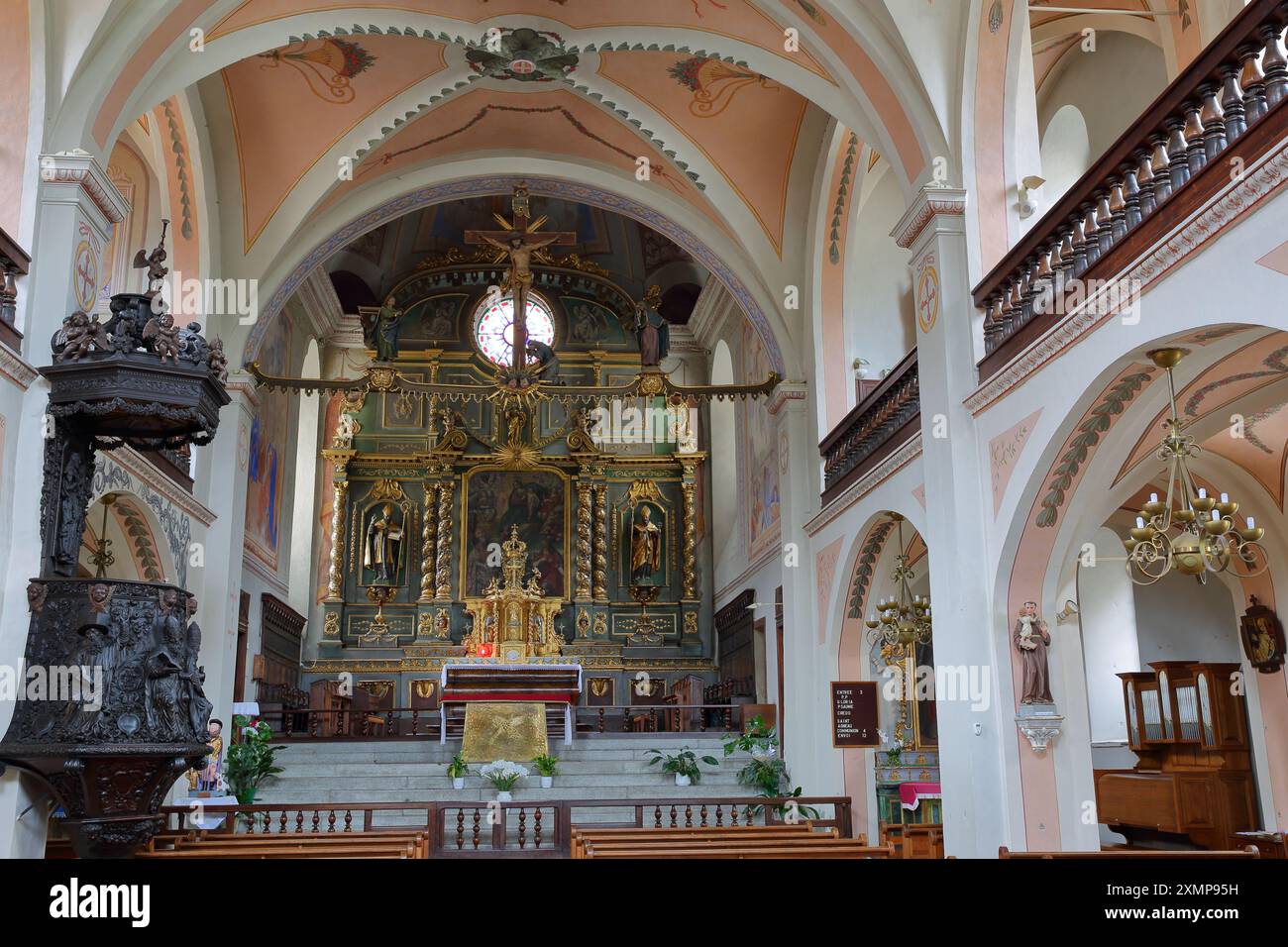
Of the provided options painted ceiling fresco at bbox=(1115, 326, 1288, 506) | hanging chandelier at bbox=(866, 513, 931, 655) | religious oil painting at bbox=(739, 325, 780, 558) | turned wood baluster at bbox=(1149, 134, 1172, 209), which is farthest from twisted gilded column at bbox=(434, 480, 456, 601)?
turned wood baluster at bbox=(1149, 134, 1172, 209)

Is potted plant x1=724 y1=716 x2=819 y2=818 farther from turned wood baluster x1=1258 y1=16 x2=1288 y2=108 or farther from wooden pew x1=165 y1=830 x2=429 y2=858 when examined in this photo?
turned wood baluster x1=1258 y1=16 x2=1288 y2=108

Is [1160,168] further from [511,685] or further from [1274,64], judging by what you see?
[511,685]

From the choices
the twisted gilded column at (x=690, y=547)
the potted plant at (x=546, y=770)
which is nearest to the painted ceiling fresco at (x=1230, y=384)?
the potted plant at (x=546, y=770)

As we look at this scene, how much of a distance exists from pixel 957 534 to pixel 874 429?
3058 mm

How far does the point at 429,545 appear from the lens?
20641mm

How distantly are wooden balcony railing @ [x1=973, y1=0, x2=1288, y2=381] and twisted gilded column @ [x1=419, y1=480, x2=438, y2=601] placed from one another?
13366 millimetres

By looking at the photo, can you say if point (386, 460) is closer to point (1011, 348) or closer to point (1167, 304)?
point (1011, 348)

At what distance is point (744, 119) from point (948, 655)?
7394mm

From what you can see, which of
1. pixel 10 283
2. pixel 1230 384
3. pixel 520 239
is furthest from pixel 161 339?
pixel 1230 384

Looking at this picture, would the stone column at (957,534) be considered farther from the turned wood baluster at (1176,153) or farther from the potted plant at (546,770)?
the potted plant at (546,770)

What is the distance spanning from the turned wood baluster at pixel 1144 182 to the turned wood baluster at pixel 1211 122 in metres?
0.46

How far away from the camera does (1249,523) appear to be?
22.2 ft

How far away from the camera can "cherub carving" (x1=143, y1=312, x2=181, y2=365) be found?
26.5 ft

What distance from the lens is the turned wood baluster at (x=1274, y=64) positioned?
18.1ft
